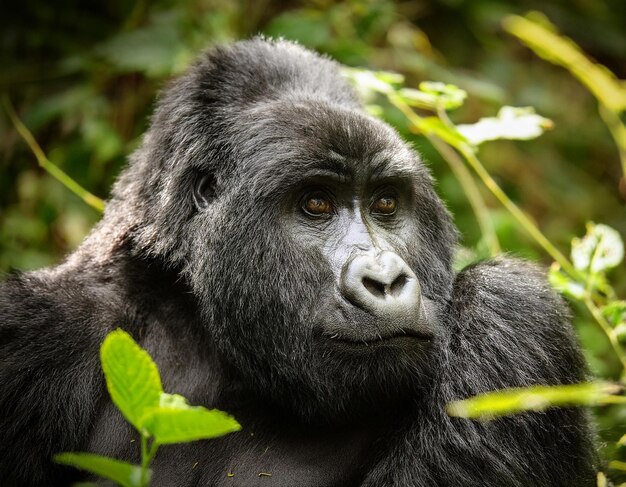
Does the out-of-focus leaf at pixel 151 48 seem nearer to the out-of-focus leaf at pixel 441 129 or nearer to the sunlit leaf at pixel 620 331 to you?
the out-of-focus leaf at pixel 441 129

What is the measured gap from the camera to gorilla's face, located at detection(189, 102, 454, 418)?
Result: 260 centimetres

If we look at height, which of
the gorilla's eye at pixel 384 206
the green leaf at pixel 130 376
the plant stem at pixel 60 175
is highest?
the gorilla's eye at pixel 384 206

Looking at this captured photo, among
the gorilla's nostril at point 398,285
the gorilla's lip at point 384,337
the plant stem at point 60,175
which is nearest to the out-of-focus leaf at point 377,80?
the plant stem at point 60,175

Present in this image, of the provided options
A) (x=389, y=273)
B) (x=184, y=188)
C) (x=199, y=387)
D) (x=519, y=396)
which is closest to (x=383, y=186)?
(x=389, y=273)

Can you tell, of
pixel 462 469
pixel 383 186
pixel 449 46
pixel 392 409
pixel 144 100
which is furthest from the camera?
pixel 449 46

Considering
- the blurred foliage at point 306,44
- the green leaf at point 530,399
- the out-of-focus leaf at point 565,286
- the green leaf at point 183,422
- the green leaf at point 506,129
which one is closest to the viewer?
the green leaf at point 530,399

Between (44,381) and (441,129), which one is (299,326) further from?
(441,129)

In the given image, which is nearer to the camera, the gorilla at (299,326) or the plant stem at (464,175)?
the gorilla at (299,326)

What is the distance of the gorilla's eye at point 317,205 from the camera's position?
2869mm

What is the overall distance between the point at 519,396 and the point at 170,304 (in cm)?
195

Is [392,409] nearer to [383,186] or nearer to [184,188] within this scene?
[383,186]

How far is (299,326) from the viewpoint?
274cm

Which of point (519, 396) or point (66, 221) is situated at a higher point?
point (519, 396)

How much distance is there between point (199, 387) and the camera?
9.71 ft
